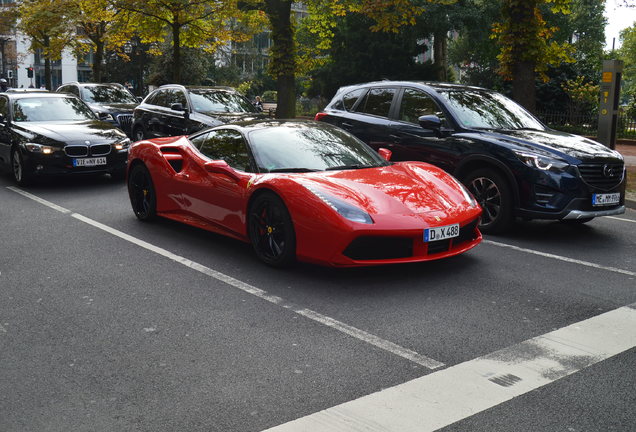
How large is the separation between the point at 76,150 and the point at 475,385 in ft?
29.8

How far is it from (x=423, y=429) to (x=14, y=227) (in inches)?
256

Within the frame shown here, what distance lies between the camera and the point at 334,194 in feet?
19.5

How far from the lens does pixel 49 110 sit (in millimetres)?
12766

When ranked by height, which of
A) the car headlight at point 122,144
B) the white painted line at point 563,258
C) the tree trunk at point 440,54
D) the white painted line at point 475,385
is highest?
the tree trunk at point 440,54

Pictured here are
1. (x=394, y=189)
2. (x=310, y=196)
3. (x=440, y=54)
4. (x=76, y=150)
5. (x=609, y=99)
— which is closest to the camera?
(x=310, y=196)

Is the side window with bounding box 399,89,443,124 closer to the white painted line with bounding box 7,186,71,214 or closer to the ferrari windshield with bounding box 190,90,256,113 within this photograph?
the white painted line with bounding box 7,186,71,214

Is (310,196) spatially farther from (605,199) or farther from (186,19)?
(186,19)

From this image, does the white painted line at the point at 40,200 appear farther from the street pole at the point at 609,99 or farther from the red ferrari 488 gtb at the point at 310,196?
the street pole at the point at 609,99

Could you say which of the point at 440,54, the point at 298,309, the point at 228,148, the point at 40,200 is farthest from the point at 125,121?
the point at 440,54

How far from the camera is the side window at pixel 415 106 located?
9.15m

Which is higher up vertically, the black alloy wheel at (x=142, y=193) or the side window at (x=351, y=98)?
the side window at (x=351, y=98)

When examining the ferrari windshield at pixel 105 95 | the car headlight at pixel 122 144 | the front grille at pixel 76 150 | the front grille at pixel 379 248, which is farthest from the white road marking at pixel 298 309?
the ferrari windshield at pixel 105 95

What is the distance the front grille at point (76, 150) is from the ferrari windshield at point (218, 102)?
3372mm

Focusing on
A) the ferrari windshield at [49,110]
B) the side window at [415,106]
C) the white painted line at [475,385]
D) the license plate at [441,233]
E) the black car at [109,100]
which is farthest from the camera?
the black car at [109,100]
